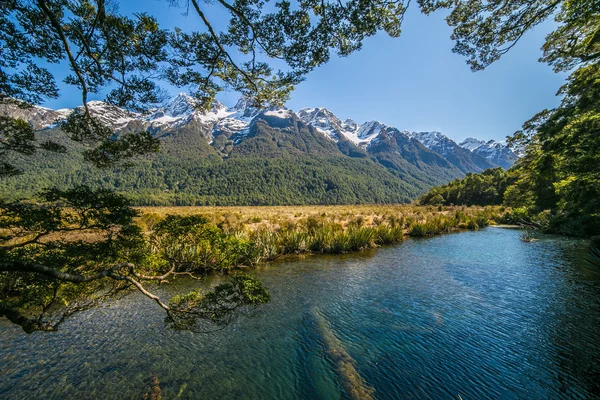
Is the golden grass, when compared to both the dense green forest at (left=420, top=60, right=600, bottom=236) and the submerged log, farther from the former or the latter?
the dense green forest at (left=420, top=60, right=600, bottom=236)

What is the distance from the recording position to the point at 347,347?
562cm

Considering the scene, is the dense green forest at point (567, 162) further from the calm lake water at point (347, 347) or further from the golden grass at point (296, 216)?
the golden grass at point (296, 216)

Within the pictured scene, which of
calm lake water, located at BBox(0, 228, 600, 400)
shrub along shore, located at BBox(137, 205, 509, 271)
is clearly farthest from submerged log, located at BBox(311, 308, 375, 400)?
shrub along shore, located at BBox(137, 205, 509, 271)

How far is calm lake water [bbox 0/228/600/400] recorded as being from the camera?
14.4 ft

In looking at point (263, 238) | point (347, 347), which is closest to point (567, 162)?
point (347, 347)

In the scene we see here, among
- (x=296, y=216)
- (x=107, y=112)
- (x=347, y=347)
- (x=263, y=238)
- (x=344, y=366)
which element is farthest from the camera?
(x=296, y=216)

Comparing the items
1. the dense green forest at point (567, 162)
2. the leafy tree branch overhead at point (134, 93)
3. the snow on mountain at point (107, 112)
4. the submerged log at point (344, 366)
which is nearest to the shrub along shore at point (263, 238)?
the leafy tree branch overhead at point (134, 93)

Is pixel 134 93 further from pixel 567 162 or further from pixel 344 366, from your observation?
pixel 567 162

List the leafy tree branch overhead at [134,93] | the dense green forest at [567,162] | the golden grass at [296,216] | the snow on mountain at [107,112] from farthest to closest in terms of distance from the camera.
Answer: the golden grass at [296,216] < the dense green forest at [567,162] < the snow on mountain at [107,112] < the leafy tree branch overhead at [134,93]

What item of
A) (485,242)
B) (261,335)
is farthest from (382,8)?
(485,242)

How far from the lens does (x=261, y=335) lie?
6172mm

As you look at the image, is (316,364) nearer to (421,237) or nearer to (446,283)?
Result: (446,283)

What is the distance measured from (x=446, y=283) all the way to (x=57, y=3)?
14.2 metres

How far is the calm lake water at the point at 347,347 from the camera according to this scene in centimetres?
438
